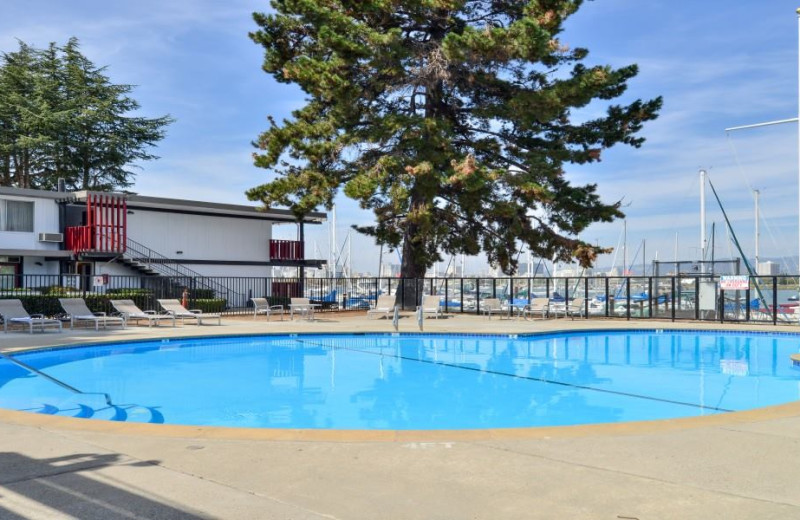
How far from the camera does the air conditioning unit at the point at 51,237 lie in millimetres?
27781

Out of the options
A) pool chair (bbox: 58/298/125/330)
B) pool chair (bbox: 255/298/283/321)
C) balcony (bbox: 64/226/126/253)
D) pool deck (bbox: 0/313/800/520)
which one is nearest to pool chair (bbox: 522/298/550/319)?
pool chair (bbox: 255/298/283/321)

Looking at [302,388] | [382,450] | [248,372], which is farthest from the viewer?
[248,372]

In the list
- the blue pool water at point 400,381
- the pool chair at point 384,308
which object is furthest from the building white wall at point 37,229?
the pool chair at point 384,308

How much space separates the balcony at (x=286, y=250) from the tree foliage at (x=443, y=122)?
5683 mm

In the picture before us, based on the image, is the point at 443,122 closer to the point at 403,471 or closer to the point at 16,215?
the point at 16,215

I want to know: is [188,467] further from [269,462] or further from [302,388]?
[302,388]

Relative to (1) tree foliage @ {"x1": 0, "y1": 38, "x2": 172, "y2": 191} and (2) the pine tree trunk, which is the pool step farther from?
(1) tree foliage @ {"x1": 0, "y1": 38, "x2": 172, "y2": 191}

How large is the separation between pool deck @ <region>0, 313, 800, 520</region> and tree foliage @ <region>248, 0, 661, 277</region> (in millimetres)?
18222

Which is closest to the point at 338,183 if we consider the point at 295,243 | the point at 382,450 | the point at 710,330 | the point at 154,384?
the point at 295,243

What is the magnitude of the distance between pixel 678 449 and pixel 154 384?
9.19 meters

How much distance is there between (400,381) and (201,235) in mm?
22210

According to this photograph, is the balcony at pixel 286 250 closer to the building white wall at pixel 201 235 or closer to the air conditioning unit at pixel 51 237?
the building white wall at pixel 201 235

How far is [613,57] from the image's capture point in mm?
27672

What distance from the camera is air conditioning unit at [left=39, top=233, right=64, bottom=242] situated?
91.1 feet
